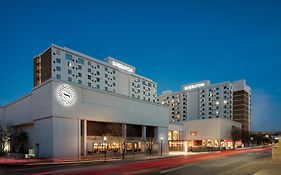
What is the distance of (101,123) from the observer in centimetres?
6066

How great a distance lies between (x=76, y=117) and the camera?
168 feet

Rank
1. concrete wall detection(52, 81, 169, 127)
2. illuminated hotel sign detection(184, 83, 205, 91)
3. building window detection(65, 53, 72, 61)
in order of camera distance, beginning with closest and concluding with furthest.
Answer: concrete wall detection(52, 81, 169, 127) < building window detection(65, 53, 72, 61) < illuminated hotel sign detection(184, 83, 205, 91)

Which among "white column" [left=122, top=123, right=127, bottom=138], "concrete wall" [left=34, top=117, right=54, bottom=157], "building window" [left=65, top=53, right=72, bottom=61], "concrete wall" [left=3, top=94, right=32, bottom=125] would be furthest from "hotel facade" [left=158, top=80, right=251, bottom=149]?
"concrete wall" [left=34, top=117, right=54, bottom=157]

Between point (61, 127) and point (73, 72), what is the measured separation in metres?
48.6

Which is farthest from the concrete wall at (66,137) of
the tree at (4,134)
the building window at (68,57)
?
the building window at (68,57)

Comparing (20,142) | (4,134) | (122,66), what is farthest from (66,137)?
(122,66)

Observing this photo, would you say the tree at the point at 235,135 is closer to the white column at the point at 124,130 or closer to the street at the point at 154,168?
the white column at the point at 124,130

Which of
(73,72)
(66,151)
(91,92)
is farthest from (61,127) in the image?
(73,72)

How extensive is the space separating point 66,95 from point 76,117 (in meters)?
4.37

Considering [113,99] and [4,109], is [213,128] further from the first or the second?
[4,109]

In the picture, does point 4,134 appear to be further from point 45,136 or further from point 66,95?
point 66,95

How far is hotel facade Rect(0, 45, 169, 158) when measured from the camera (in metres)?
48.5

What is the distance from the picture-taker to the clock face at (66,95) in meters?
48.9

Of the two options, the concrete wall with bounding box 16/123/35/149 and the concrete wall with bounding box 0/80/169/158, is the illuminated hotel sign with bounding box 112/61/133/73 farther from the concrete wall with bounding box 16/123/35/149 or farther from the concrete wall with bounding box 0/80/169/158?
the concrete wall with bounding box 16/123/35/149
